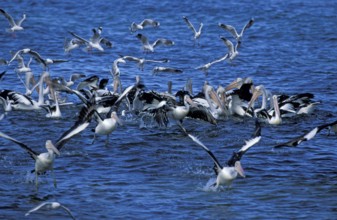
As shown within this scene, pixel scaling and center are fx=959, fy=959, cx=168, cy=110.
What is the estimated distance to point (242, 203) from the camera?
12.7m

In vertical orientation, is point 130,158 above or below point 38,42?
below

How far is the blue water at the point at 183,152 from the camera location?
Answer: 41.4 feet

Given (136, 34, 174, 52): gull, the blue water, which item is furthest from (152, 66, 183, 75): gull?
(136, 34, 174, 52): gull

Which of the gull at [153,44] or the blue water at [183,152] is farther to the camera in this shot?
the gull at [153,44]

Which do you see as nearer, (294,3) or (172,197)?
(172,197)

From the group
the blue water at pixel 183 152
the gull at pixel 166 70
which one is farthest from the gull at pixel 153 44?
the gull at pixel 166 70

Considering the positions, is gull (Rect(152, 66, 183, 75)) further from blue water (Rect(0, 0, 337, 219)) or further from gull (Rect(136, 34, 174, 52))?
gull (Rect(136, 34, 174, 52))

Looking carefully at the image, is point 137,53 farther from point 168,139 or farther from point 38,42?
point 168,139

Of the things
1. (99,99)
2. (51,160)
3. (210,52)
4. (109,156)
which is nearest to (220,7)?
(210,52)

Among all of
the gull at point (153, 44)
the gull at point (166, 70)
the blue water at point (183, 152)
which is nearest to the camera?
the blue water at point (183, 152)

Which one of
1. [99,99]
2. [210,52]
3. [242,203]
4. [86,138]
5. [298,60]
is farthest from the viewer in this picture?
[210,52]

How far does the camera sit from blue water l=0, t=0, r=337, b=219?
1263 centimetres

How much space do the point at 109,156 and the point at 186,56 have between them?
12076 mm

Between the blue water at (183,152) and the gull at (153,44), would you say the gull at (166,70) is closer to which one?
the blue water at (183,152)
